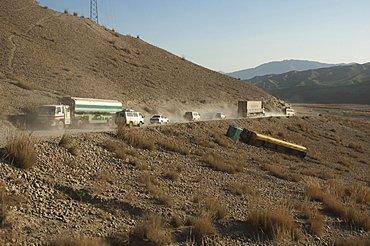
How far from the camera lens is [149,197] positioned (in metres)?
11.8

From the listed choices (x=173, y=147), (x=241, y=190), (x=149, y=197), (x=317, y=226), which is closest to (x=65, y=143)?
(x=149, y=197)

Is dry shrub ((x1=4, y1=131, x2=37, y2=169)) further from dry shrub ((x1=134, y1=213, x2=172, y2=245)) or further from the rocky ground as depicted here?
dry shrub ((x1=134, y1=213, x2=172, y2=245))

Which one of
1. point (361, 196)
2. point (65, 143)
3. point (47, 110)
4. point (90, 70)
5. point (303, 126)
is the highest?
point (90, 70)

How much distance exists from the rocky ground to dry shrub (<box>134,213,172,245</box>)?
5 centimetres

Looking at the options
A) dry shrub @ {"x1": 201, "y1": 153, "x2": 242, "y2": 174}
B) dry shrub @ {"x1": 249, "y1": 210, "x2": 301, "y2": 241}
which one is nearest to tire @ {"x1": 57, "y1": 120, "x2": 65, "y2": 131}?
dry shrub @ {"x1": 201, "y1": 153, "x2": 242, "y2": 174}

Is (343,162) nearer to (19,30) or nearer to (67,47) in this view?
(67,47)

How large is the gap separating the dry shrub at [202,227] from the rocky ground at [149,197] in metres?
0.04

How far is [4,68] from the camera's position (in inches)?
1550

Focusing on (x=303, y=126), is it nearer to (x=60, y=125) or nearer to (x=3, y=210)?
(x=60, y=125)

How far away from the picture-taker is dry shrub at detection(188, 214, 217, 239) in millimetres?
9234

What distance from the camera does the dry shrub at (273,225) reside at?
985cm

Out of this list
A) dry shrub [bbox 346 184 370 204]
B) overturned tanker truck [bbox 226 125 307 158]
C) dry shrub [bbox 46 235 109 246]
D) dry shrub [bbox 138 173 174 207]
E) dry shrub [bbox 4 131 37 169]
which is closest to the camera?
dry shrub [bbox 46 235 109 246]

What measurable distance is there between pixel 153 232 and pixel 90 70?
4537cm

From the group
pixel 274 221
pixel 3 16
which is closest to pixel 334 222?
pixel 274 221
